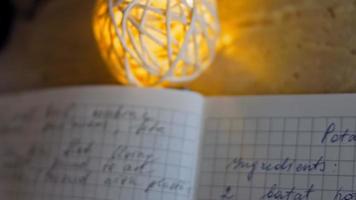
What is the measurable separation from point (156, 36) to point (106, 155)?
0.47ft

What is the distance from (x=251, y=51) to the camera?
0.59 metres

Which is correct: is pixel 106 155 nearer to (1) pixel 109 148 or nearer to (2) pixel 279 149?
(1) pixel 109 148

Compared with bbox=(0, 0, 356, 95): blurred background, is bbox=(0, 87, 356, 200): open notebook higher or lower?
lower

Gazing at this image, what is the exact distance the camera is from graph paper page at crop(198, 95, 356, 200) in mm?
510

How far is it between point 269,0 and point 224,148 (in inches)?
6.9

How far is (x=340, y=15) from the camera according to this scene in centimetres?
56

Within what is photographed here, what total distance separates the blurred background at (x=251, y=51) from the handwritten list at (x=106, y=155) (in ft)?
0.21

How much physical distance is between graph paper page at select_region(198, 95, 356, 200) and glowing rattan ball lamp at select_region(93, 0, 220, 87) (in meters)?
0.06

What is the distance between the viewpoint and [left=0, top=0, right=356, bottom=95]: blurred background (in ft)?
1.82

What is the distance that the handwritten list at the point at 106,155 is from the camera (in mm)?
561

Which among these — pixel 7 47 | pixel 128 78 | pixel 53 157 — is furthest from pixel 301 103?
pixel 7 47

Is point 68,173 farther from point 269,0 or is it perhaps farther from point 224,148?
point 269,0

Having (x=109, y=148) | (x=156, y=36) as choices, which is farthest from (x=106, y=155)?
(x=156, y=36)

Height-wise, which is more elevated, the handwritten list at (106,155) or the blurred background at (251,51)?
the blurred background at (251,51)
